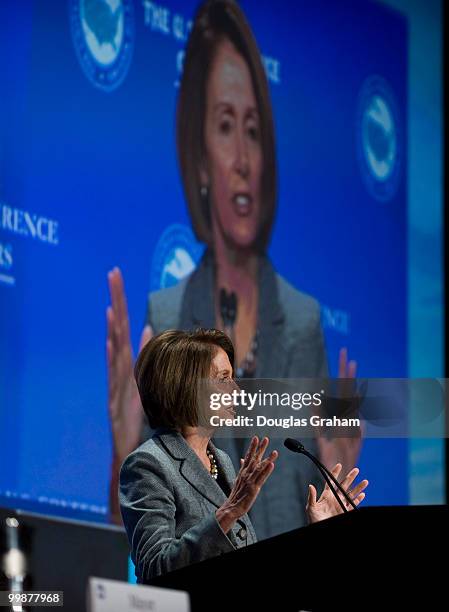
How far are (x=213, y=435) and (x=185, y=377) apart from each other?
0.65 ft

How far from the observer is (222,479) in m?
3.02

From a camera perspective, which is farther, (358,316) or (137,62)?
(358,316)

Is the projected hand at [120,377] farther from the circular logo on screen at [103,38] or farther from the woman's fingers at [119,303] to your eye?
the circular logo on screen at [103,38]

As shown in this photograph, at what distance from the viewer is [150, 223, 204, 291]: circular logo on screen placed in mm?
5133

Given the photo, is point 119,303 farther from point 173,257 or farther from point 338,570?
point 338,570

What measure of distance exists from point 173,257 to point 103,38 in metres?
0.89

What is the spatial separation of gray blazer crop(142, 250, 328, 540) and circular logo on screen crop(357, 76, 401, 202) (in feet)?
2.87

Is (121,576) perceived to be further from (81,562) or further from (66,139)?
(66,139)

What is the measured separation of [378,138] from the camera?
6.45 metres

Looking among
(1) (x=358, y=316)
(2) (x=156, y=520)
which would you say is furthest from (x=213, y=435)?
(1) (x=358, y=316)

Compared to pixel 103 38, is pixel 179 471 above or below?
below

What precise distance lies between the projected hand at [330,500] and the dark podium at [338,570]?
0.57 m

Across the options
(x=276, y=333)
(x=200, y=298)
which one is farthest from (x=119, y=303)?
(x=276, y=333)

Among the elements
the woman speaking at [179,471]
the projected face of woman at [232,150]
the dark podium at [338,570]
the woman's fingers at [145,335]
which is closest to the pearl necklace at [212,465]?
the woman speaking at [179,471]
